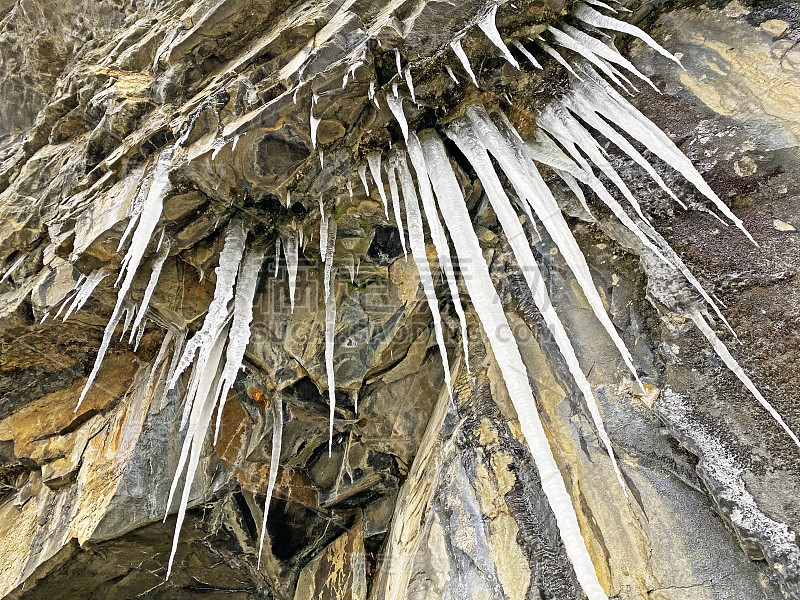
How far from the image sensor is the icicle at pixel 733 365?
5.99ft

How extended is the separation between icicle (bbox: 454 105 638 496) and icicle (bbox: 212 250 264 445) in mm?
1392

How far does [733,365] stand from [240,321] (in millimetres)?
2372

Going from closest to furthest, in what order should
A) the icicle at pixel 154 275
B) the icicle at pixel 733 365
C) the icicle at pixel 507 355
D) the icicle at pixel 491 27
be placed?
1. the icicle at pixel 507 355
2. the icicle at pixel 733 365
3. the icicle at pixel 491 27
4. the icicle at pixel 154 275

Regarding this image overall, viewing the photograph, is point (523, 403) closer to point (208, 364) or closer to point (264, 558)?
point (208, 364)

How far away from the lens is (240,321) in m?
2.70

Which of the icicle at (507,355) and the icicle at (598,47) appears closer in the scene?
the icicle at (507,355)

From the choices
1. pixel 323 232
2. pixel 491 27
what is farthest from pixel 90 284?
pixel 491 27

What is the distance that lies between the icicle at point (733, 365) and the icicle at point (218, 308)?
2.33 meters

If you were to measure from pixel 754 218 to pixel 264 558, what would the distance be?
3714 millimetres

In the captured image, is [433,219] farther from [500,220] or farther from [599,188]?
[599,188]

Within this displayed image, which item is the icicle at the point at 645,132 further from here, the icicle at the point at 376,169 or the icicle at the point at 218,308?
the icicle at the point at 218,308

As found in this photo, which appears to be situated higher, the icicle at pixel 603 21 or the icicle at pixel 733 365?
the icicle at pixel 603 21

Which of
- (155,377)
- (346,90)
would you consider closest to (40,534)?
(155,377)

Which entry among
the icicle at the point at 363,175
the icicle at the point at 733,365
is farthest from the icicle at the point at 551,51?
the icicle at the point at 733,365
